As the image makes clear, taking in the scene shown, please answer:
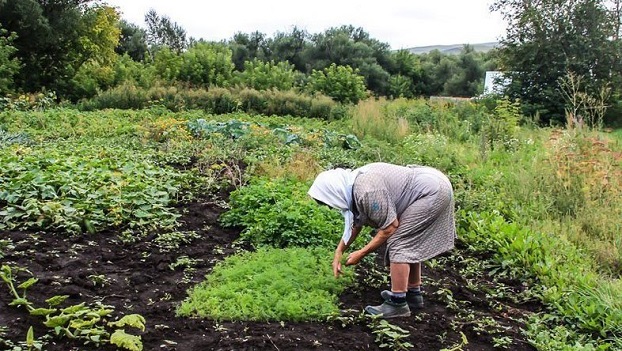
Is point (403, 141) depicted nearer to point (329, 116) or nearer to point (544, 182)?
point (544, 182)

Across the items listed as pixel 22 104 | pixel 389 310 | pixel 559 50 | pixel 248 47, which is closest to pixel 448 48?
pixel 248 47

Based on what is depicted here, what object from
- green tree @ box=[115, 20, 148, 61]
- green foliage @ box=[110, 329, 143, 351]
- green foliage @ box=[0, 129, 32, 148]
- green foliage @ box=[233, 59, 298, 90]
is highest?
green tree @ box=[115, 20, 148, 61]

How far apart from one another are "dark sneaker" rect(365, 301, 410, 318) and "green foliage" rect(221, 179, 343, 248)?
1.19 meters

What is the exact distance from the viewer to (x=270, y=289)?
157 inches

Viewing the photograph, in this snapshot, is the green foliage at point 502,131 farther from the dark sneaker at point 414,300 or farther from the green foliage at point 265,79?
the green foliage at point 265,79

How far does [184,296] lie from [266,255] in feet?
2.69

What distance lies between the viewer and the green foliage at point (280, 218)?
5.12 meters

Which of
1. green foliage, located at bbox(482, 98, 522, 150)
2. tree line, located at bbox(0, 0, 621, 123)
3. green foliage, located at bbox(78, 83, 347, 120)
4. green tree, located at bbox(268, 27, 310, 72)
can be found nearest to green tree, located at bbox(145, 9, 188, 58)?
green tree, located at bbox(268, 27, 310, 72)

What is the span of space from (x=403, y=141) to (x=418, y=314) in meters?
7.11

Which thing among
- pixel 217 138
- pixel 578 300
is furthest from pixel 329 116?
pixel 578 300

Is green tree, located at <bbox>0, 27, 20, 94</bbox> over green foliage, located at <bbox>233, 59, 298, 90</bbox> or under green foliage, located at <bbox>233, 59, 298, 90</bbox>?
over

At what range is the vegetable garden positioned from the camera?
3.60 m

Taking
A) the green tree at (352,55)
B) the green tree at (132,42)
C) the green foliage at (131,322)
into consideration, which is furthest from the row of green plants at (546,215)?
the green tree at (132,42)

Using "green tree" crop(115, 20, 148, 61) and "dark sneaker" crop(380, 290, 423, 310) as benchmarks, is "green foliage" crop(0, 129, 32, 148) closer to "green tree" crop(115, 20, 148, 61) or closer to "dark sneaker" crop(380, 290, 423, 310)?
"dark sneaker" crop(380, 290, 423, 310)
